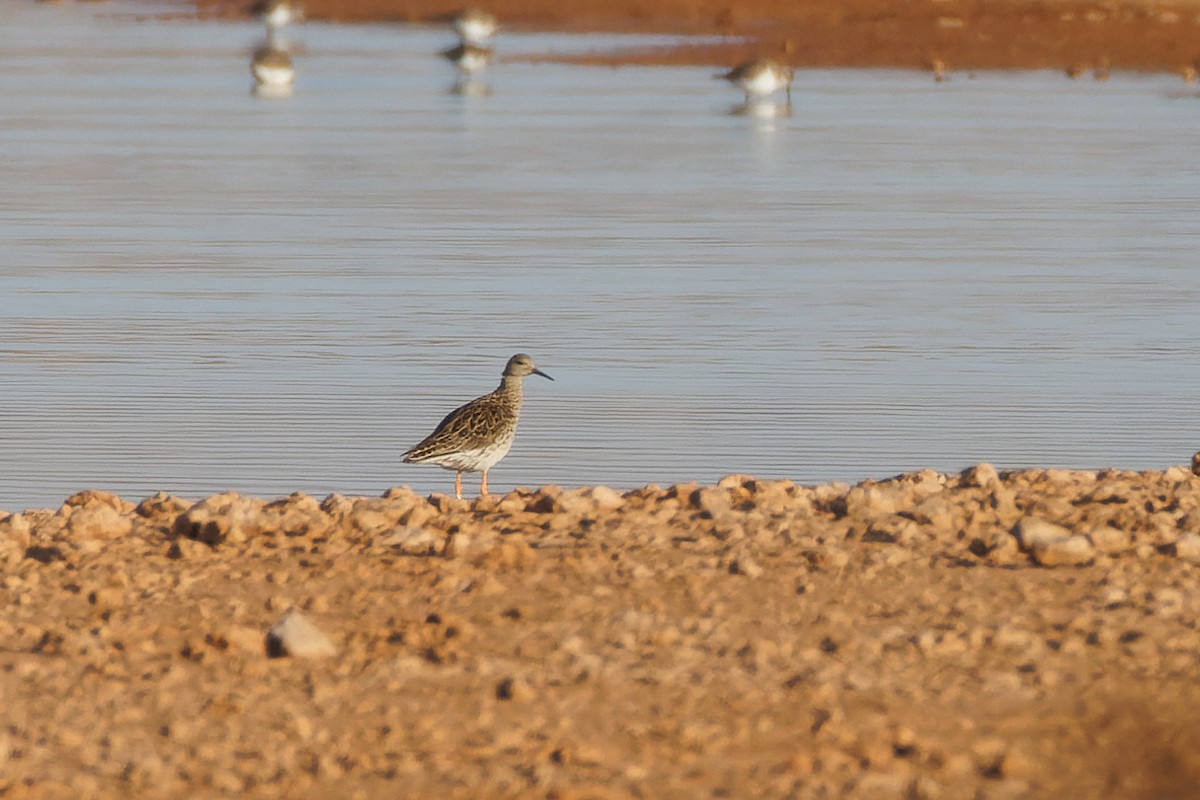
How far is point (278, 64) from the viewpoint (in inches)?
1551

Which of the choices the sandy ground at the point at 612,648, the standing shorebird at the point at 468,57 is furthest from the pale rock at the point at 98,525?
the standing shorebird at the point at 468,57

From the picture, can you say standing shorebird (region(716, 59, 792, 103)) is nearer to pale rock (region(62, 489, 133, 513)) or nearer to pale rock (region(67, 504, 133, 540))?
pale rock (region(62, 489, 133, 513))

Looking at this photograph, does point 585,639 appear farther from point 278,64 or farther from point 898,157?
point 278,64

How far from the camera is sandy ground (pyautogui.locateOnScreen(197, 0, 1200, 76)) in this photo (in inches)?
1833

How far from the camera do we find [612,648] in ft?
21.0

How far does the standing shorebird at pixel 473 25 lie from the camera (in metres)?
47.8

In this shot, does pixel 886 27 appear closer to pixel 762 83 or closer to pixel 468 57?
pixel 468 57

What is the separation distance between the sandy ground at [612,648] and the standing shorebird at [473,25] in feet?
132

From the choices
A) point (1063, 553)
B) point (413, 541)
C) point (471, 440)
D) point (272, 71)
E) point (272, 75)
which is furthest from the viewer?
point (272, 75)

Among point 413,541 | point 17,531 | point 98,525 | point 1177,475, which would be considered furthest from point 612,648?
point 1177,475

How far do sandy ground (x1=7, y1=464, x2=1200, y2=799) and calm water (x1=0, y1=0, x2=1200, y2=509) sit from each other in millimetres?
2585

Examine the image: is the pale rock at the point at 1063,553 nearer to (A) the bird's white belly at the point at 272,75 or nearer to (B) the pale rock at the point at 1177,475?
(B) the pale rock at the point at 1177,475

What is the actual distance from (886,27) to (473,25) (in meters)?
8.89

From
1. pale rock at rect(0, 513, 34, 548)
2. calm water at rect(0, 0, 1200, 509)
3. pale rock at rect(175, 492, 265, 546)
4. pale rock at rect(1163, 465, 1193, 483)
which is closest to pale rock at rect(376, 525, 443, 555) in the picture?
pale rock at rect(175, 492, 265, 546)
